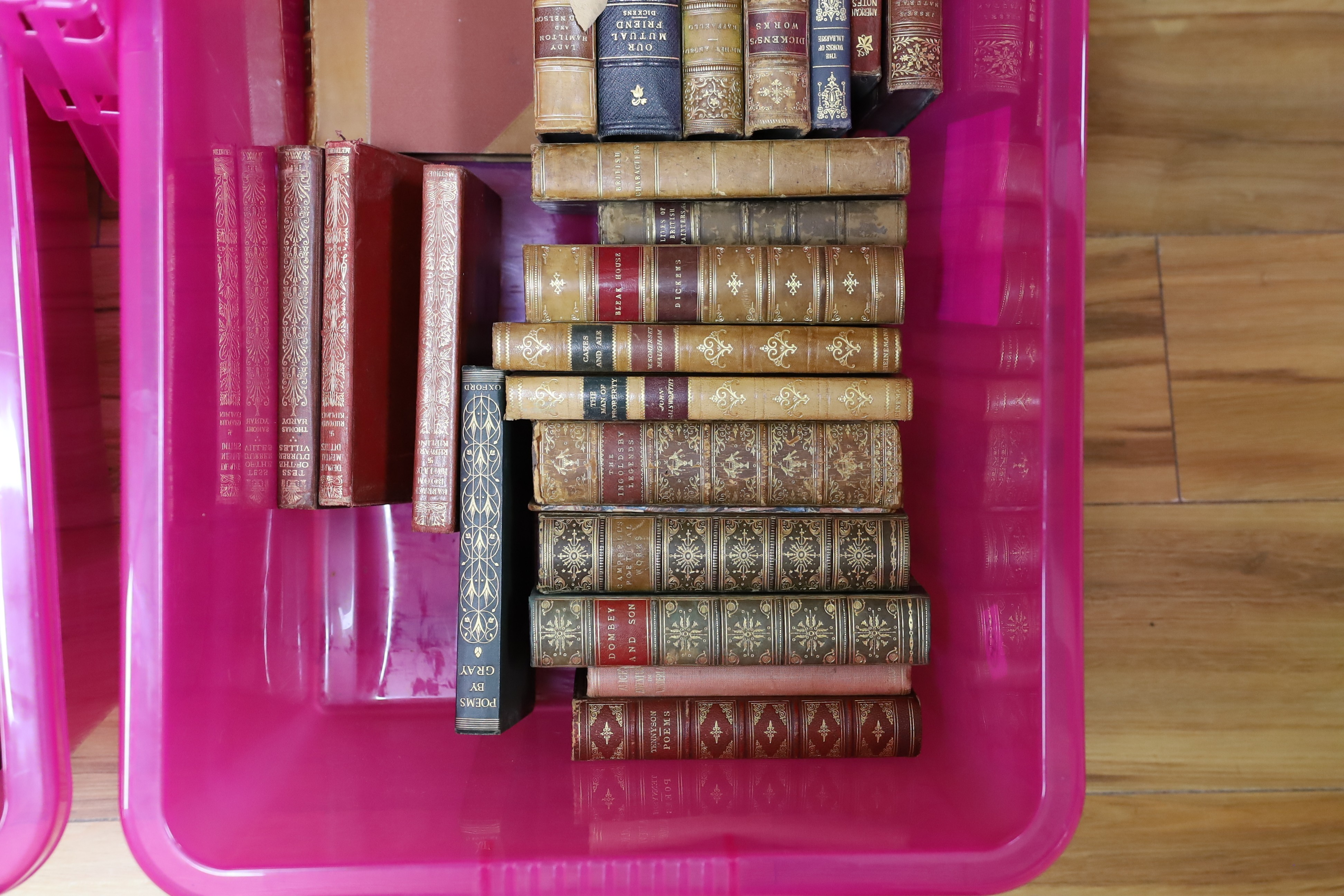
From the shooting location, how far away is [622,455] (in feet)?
2.80

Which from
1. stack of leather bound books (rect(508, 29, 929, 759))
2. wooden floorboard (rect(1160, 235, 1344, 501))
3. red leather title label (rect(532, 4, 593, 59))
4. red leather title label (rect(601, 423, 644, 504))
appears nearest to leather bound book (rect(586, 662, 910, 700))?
stack of leather bound books (rect(508, 29, 929, 759))

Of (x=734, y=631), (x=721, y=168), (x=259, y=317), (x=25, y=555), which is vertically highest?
(x=721, y=168)

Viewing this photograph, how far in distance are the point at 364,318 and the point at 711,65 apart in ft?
1.49

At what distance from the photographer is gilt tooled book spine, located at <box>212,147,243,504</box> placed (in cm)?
78

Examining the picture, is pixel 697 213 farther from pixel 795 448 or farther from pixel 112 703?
pixel 112 703

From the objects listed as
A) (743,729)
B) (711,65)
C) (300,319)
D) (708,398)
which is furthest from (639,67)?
(743,729)

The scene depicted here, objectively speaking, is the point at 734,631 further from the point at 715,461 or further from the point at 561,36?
the point at 561,36

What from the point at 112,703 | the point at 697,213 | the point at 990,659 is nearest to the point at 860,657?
the point at 990,659

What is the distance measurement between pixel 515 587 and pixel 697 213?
0.46 m

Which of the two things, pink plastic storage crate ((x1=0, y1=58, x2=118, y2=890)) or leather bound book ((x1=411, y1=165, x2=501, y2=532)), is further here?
leather bound book ((x1=411, y1=165, x2=501, y2=532))

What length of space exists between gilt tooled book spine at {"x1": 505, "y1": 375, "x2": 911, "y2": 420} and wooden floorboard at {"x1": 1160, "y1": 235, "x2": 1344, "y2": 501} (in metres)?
0.51

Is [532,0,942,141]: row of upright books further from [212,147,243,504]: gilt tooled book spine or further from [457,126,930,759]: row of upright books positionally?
[212,147,243,504]: gilt tooled book spine

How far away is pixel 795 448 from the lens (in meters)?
0.86

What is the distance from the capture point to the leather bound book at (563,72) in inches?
31.6
